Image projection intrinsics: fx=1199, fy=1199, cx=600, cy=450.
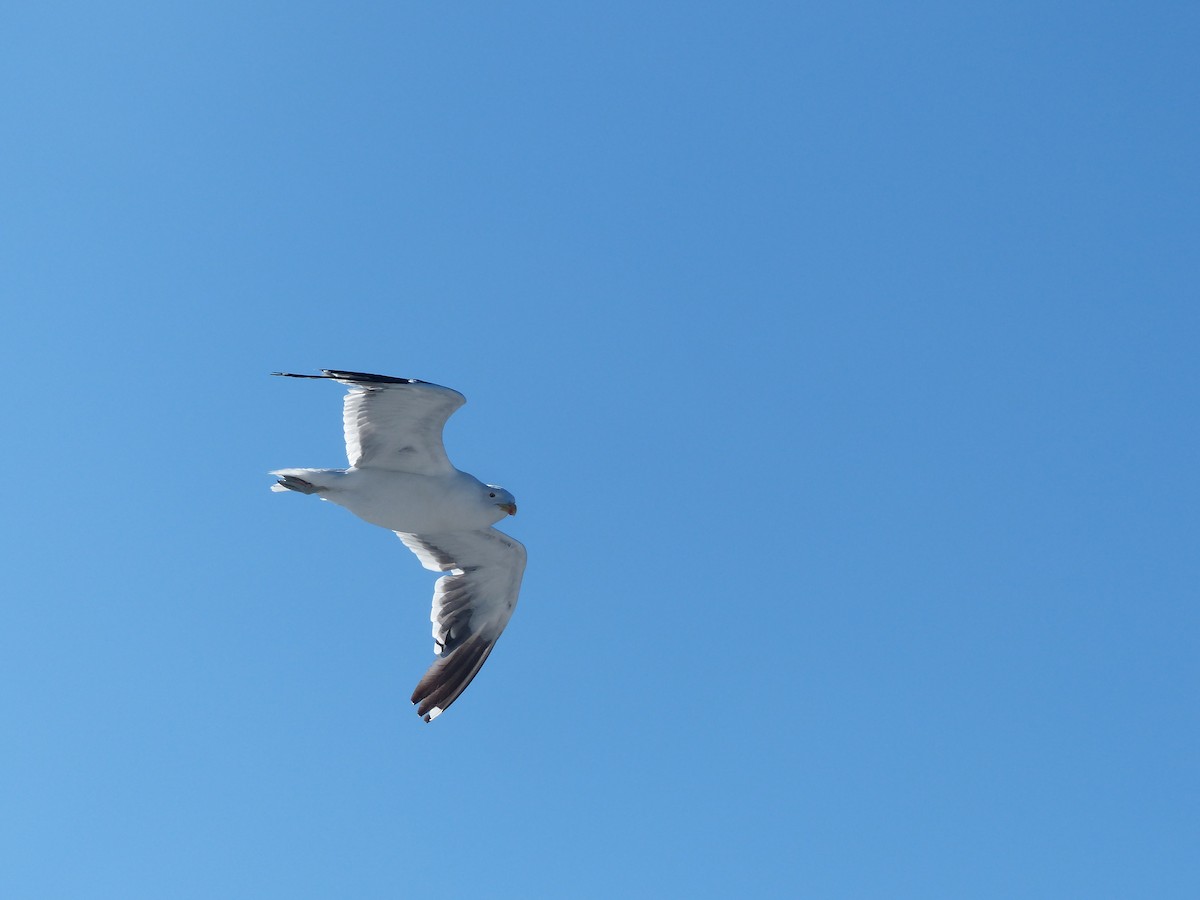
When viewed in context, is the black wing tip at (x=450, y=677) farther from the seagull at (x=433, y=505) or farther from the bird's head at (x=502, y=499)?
the bird's head at (x=502, y=499)

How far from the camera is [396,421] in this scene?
16.0 m

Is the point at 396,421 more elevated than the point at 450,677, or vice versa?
the point at 396,421

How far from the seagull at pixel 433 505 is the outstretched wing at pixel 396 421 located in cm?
1

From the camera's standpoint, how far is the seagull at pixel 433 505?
15.9m

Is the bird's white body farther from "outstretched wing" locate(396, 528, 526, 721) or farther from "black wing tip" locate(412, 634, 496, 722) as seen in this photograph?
"black wing tip" locate(412, 634, 496, 722)

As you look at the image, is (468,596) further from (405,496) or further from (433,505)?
(405,496)

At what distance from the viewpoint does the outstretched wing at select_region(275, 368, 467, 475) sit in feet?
50.7

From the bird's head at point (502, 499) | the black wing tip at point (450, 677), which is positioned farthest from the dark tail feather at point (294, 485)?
the black wing tip at point (450, 677)

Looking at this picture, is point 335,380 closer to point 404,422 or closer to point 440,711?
point 404,422

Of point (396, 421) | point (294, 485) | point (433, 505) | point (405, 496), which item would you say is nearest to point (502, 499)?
point (433, 505)

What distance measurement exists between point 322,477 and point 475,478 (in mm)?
2156

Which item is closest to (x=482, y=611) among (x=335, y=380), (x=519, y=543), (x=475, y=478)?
(x=519, y=543)

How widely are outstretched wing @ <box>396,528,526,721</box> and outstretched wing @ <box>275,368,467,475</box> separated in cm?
175

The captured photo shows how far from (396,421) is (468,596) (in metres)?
3.48
